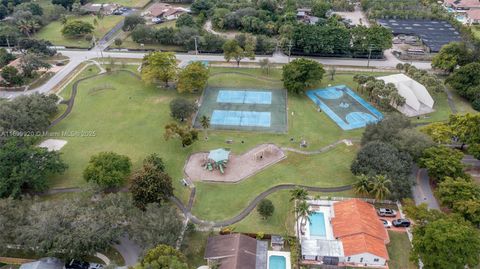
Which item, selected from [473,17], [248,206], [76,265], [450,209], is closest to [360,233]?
[450,209]

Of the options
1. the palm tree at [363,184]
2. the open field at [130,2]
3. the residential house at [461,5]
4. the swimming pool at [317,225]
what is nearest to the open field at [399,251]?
the palm tree at [363,184]

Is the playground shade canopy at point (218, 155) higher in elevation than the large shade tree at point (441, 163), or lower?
lower

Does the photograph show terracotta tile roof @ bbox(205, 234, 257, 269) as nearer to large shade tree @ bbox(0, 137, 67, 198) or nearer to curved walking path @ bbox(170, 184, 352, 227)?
curved walking path @ bbox(170, 184, 352, 227)

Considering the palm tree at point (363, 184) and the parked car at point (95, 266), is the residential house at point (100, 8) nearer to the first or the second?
the parked car at point (95, 266)

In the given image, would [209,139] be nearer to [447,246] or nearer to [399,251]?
[399,251]

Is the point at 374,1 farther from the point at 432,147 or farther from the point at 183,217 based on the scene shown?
the point at 183,217

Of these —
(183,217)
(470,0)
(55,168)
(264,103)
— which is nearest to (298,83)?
(264,103)

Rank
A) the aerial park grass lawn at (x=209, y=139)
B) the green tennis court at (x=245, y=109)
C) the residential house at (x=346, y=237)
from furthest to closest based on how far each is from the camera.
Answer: the green tennis court at (x=245, y=109)
the aerial park grass lawn at (x=209, y=139)
the residential house at (x=346, y=237)
